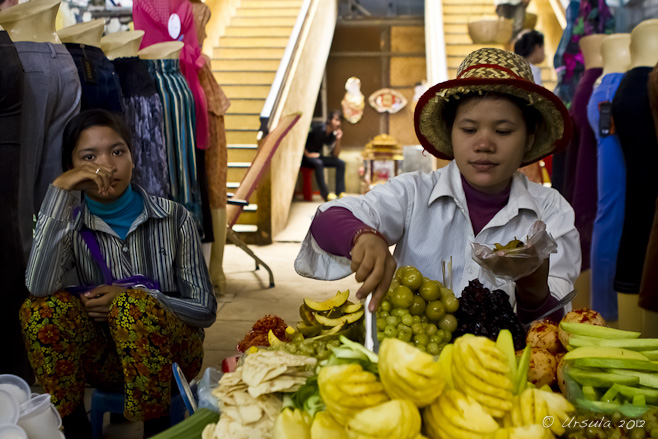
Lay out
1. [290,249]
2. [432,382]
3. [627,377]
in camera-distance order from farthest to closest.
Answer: [290,249]
[627,377]
[432,382]

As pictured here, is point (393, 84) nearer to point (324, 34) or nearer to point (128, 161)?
point (324, 34)

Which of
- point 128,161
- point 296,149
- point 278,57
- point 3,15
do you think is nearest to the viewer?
point 128,161

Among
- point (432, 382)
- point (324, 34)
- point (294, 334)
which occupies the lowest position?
point (294, 334)

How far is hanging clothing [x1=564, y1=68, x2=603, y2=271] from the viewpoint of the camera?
3.74m

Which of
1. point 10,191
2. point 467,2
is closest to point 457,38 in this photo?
point 467,2

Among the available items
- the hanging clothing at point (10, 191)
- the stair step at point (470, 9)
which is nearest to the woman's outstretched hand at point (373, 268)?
the hanging clothing at point (10, 191)

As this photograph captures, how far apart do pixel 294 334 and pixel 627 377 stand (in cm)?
72

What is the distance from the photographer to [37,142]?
9.25 feet

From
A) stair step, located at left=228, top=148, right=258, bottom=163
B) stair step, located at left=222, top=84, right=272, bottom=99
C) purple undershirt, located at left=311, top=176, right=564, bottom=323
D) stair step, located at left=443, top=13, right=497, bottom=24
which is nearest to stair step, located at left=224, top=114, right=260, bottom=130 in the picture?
stair step, located at left=222, top=84, right=272, bottom=99

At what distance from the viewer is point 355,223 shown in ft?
4.91

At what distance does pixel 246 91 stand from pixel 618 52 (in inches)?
262

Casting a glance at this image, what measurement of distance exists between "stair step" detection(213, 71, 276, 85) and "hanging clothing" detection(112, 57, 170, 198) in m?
6.18

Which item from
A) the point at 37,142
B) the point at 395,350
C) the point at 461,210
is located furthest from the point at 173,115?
the point at 395,350

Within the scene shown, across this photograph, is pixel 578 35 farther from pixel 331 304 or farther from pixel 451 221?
pixel 331 304
